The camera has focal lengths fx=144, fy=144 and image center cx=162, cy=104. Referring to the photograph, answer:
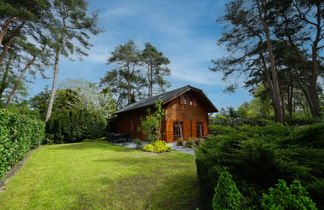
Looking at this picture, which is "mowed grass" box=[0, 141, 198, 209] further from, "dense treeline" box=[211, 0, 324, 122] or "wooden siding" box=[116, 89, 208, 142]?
"dense treeline" box=[211, 0, 324, 122]

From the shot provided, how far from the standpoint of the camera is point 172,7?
768cm

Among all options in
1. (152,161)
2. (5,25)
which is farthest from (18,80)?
(152,161)

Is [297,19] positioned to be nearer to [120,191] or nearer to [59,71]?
[120,191]

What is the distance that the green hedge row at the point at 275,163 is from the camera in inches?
56.1

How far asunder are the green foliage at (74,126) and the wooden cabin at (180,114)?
3.25 m

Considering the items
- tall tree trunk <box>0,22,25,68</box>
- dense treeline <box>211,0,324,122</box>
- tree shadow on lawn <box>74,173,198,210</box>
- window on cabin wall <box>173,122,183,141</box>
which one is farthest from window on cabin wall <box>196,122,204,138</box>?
tall tree trunk <box>0,22,25,68</box>

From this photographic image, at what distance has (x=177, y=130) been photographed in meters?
12.9

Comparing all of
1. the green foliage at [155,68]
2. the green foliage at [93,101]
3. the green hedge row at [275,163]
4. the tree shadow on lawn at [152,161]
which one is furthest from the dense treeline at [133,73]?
the green hedge row at [275,163]

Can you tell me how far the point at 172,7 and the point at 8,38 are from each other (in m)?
13.8

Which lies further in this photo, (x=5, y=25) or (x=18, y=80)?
(x=18, y=80)

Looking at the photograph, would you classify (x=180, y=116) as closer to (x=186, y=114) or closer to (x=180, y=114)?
(x=180, y=114)

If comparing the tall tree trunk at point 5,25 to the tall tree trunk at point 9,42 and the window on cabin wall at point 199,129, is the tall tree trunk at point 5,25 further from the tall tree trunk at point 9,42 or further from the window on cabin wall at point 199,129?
the window on cabin wall at point 199,129

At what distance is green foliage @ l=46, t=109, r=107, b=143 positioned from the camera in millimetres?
13852

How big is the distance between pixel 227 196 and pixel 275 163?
66 centimetres
